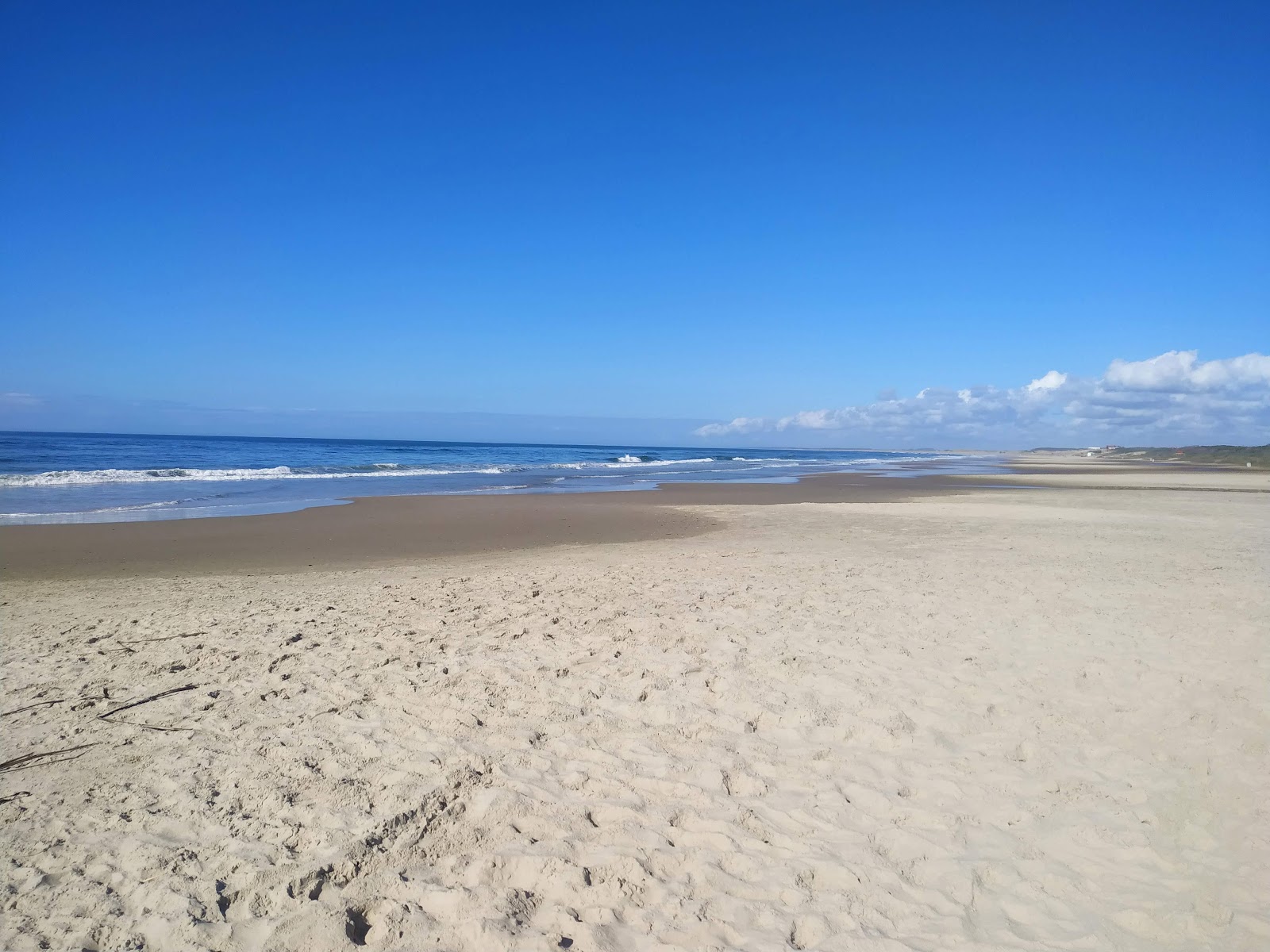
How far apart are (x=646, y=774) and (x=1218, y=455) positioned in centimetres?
8584

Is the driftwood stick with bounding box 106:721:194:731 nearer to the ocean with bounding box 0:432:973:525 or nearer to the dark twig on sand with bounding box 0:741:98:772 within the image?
the dark twig on sand with bounding box 0:741:98:772

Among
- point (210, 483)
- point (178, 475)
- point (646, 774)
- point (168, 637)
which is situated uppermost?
point (178, 475)

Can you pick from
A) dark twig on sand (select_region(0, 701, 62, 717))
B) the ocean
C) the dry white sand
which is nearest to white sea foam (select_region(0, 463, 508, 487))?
the ocean

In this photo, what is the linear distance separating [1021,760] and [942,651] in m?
1.65

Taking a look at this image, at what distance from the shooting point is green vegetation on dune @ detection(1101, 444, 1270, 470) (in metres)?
58.2

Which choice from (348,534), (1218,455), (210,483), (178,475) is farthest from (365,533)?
(1218,455)

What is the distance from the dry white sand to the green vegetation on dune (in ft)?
203

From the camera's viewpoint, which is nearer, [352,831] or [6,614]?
[352,831]

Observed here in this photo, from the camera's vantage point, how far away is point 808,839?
3316 millimetres

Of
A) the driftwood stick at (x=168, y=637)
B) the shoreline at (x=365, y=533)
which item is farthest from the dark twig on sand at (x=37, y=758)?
the shoreline at (x=365, y=533)

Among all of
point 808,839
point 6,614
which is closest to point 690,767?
point 808,839

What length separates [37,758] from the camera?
3.95 m

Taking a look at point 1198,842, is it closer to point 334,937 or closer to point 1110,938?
point 1110,938

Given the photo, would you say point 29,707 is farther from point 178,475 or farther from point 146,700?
point 178,475
